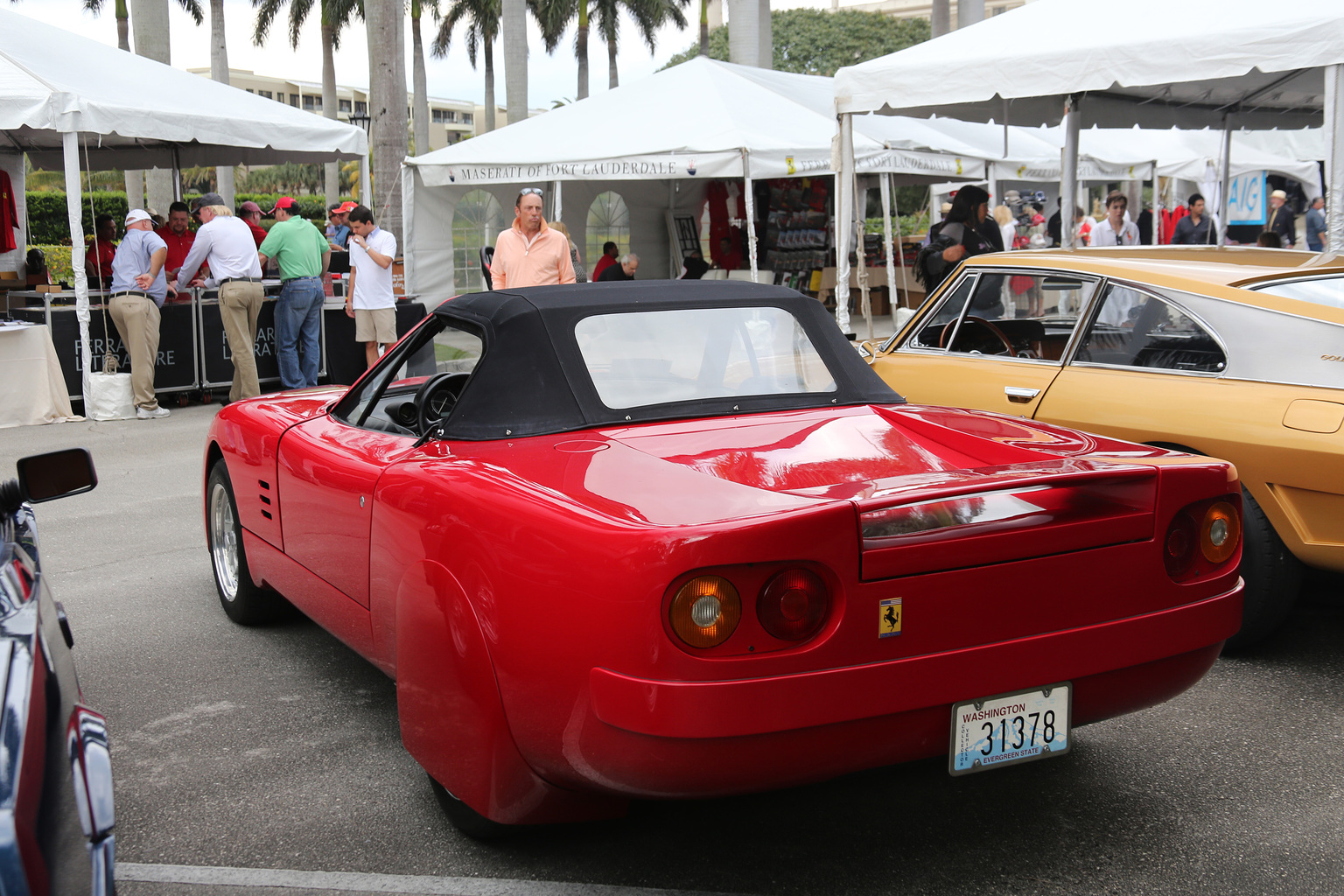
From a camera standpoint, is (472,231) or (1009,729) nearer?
(1009,729)

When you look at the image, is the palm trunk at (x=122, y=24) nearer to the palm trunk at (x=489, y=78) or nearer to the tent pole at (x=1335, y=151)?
the palm trunk at (x=489, y=78)

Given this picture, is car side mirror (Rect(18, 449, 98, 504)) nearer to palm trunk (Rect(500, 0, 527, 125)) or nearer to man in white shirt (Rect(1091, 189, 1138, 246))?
man in white shirt (Rect(1091, 189, 1138, 246))

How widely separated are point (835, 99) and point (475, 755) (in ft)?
28.3

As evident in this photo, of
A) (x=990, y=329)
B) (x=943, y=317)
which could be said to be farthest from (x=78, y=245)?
(x=990, y=329)

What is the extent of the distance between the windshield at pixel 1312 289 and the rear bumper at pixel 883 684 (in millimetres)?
2256

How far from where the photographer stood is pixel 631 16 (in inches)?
1953

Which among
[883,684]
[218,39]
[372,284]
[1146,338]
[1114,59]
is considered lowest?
[883,684]

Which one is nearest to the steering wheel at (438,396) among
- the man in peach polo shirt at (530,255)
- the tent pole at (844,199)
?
the man in peach polo shirt at (530,255)

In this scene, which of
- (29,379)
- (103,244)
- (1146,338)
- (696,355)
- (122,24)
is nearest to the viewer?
(696,355)

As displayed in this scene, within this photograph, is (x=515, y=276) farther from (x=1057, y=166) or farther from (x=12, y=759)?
(x=1057, y=166)

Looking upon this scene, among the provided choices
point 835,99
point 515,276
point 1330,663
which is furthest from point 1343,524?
point 835,99

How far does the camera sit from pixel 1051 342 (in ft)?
17.5

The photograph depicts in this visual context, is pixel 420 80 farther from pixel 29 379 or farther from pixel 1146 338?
pixel 1146 338

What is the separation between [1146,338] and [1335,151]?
4277 mm
